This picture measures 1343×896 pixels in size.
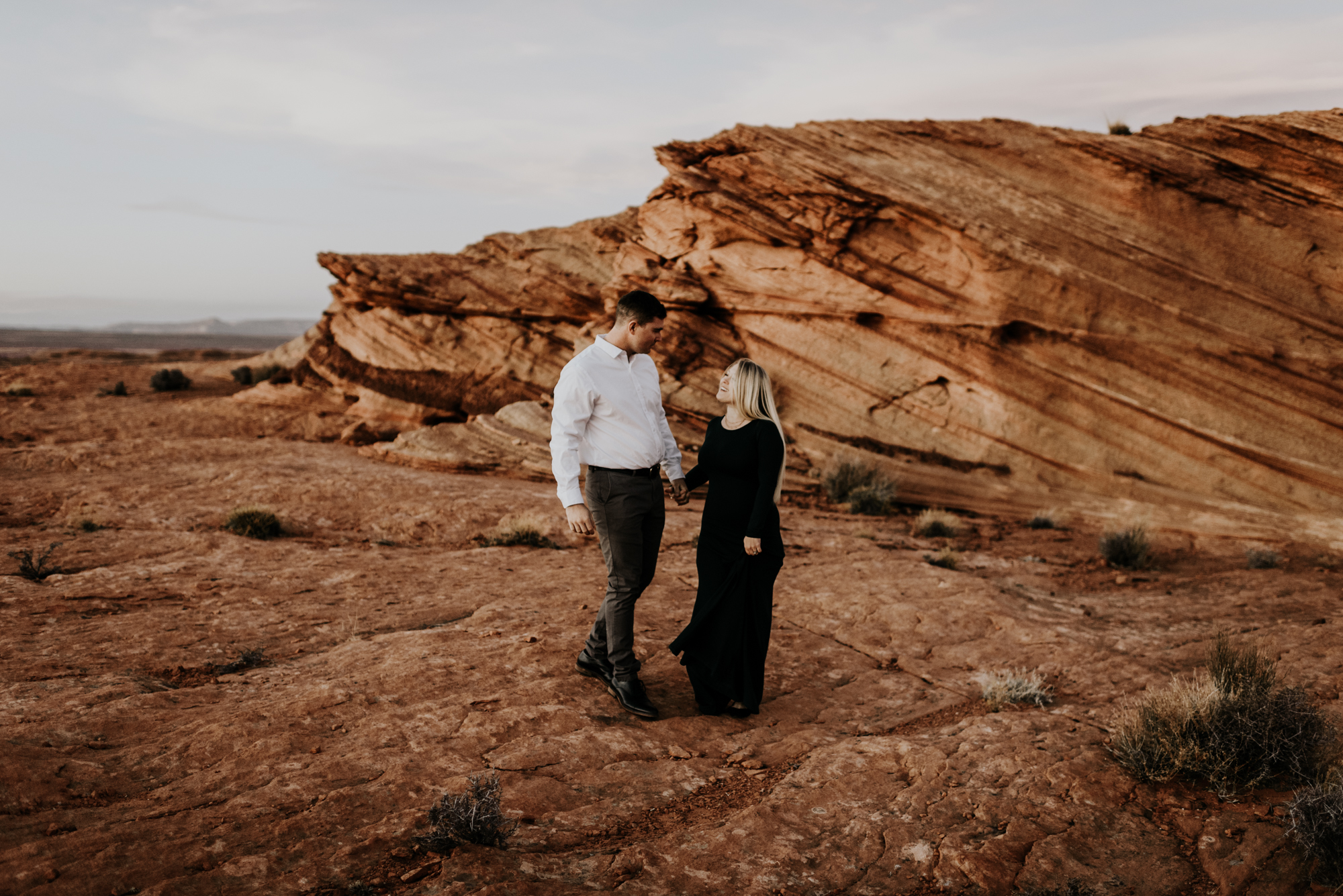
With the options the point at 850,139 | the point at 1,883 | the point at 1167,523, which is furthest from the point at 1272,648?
the point at 850,139

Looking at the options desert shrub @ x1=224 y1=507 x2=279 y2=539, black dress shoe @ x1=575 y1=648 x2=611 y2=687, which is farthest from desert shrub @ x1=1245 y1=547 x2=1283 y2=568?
desert shrub @ x1=224 y1=507 x2=279 y2=539

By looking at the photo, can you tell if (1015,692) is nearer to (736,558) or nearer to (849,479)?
(736,558)

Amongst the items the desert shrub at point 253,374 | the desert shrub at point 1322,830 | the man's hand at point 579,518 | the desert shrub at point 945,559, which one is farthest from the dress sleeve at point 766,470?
the desert shrub at point 253,374

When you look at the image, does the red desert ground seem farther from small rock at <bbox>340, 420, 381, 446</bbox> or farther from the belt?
the belt

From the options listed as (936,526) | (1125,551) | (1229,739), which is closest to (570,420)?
(1229,739)

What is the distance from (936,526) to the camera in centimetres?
1136

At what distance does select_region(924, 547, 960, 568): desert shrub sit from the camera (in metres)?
9.30

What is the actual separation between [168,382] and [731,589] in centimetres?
2299

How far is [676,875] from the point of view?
11.4 ft

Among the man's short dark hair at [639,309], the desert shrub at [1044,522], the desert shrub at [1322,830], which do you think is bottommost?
the desert shrub at [1044,522]

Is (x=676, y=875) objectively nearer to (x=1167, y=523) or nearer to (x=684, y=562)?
(x=684, y=562)

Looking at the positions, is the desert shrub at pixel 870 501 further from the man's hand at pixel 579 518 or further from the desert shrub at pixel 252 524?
the man's hand at pixel 579 518

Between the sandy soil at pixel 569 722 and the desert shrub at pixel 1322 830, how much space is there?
0.14 metres

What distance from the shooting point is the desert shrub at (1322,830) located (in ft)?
11.6
